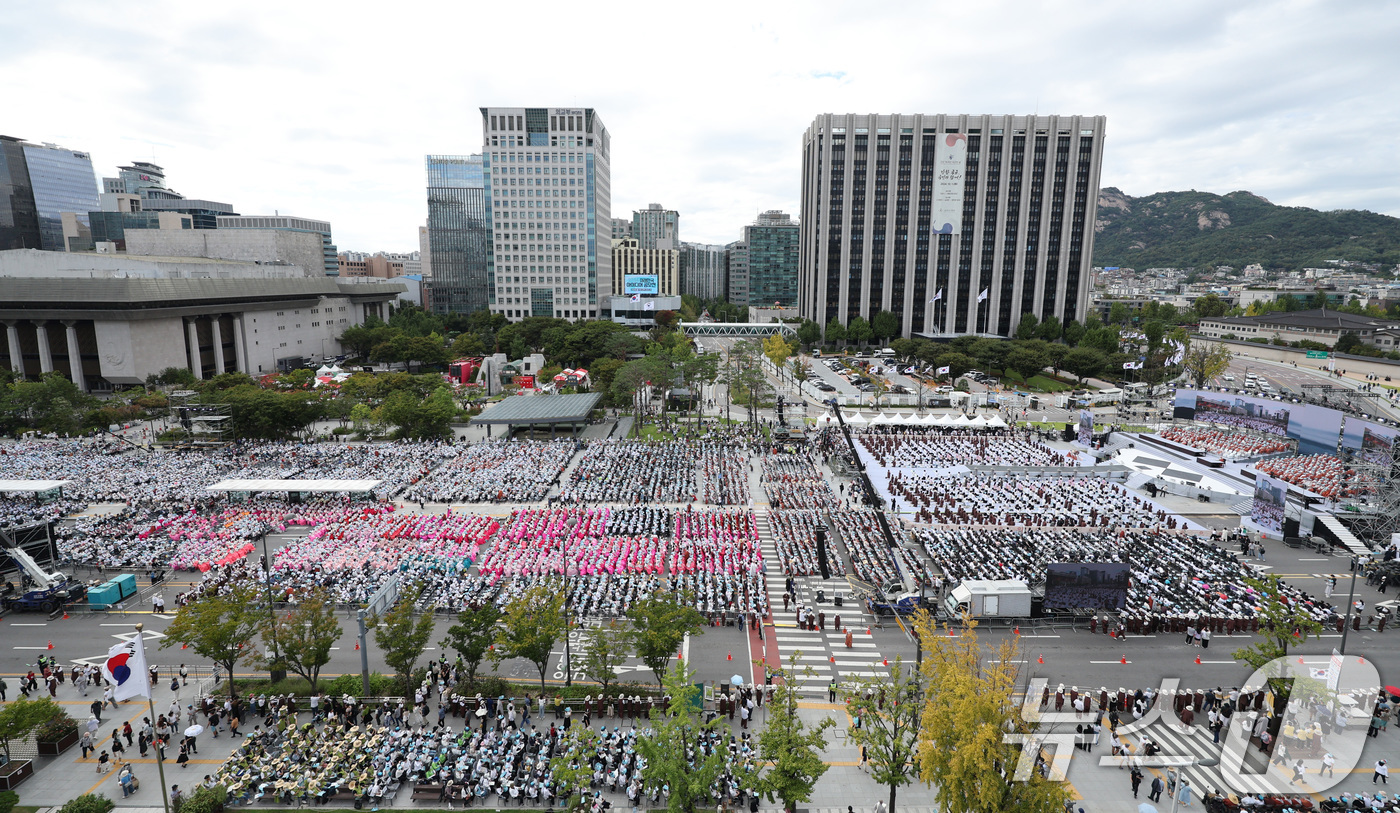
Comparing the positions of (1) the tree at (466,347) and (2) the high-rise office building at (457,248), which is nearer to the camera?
(1) the tree at (466,347)

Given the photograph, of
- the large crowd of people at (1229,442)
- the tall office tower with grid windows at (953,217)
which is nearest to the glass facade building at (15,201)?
the tall office tower with grid windows at (953,217)

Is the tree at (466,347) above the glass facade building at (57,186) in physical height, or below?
below

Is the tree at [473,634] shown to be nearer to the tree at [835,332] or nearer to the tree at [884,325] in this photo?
the tree at [835,332]

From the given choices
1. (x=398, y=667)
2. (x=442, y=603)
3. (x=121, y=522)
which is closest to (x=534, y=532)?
(x=442, y=603)

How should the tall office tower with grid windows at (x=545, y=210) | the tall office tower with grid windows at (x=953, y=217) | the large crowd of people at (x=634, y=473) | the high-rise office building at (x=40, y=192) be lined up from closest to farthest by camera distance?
the large crowd of people at (x=634, y=473) → the tall office tower with grid windows at (x=953, y=217) → the tall office tower with grid windows at (x=545, y=210) → the high-rise office building at (x=40, y=192)

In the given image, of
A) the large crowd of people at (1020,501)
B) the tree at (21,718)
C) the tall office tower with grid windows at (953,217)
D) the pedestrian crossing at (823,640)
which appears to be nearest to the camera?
the tree at (21,718)

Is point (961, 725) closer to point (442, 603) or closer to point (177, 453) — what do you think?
point (442, 603)

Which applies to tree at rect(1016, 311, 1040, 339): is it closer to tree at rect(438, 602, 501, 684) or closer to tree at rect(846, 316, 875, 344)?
tree at rect(846, 316, 875, 344)
